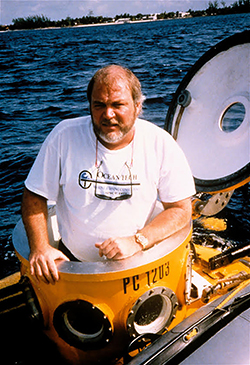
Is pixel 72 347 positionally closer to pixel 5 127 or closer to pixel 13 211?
pixel 13 211

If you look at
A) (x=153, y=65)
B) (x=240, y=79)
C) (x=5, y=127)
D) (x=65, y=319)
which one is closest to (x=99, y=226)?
(x=65, y=319)

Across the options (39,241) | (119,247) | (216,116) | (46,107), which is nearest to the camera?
(119,247)

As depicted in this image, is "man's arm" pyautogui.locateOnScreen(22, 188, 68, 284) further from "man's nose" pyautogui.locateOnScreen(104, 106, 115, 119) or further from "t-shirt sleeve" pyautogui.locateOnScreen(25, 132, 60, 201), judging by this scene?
"man's nose" pyautogui.locateOnScreen(104, 106, 115, 119)

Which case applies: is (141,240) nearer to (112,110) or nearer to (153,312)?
(153,312)

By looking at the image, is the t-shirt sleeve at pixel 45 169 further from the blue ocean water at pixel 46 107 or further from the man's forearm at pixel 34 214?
the blue ocean water at pixel 46 107

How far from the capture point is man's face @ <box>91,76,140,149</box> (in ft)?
6.68

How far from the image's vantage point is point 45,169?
2074 mm

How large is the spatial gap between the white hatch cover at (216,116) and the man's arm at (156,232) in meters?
0.50

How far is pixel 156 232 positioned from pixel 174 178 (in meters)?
0.34

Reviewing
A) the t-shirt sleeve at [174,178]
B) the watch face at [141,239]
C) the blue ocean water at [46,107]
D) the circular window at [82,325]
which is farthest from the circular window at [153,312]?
the blue ocean water at [46,107]

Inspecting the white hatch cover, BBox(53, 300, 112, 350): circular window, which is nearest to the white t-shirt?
BBox(53, 300, 112, 350): circular window

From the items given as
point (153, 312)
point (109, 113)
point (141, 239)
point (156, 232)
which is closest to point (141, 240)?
point (141, 239)

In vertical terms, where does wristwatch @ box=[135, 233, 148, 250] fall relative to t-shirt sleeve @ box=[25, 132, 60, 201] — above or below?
below

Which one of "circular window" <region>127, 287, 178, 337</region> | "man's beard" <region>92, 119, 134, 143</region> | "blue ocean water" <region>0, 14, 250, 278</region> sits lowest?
"blue ocean water" <region>0, 14, 250, 278</region>
